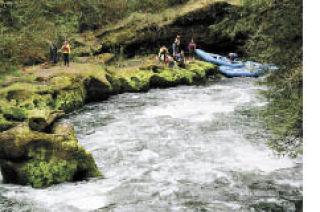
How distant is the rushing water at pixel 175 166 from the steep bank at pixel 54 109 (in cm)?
32

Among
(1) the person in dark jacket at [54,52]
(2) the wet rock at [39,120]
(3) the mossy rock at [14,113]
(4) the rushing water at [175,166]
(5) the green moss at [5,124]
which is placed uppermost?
(1) the person in dark jacket at [54,52]

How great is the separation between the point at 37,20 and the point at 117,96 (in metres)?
9.00

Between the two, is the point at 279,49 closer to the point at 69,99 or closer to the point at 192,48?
the point at 69,99

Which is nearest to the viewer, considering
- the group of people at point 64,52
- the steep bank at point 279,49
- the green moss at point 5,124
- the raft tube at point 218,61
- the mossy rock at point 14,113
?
the steep bank at point 279,49

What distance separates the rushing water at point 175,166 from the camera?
7135mm

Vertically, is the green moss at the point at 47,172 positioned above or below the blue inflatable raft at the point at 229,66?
below

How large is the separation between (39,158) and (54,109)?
6.01 m

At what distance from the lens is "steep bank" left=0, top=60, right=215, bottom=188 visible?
7.87m

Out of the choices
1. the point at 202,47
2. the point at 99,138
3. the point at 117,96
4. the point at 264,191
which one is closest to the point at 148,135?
the point at 99,138

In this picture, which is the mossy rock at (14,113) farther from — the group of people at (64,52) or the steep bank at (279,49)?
the steep bank at (279,49)

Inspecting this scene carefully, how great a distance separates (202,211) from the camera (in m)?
6.80

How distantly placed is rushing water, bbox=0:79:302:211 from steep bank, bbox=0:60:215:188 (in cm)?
32

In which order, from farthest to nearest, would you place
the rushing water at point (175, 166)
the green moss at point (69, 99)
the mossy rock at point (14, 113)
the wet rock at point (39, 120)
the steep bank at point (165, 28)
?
the steep bank at point (165, 28) → the green moss at point (69, 99) → the mossy rock at point (14, 113) → the wet rock at point (39, 120) → the rushing water at point (175, 166)

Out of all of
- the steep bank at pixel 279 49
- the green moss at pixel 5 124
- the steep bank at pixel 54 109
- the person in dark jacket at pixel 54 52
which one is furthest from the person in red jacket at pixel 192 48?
the steep bank at pixel 279 49
